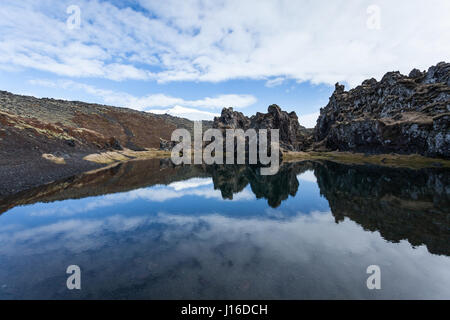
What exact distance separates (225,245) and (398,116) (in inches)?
4776

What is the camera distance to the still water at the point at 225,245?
1544cm

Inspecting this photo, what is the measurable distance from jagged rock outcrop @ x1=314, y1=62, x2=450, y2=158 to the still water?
5403cm

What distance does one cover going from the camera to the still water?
1544 cm

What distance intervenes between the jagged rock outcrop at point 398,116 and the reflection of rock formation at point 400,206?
3349 cm

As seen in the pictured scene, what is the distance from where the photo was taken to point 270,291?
14.9 m

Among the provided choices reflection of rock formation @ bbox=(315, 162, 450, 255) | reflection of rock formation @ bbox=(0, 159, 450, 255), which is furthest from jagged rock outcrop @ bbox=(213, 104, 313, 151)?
reflection of rock formation @ bbox=(315, 162, 450, 255)

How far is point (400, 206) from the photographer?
35.4m
